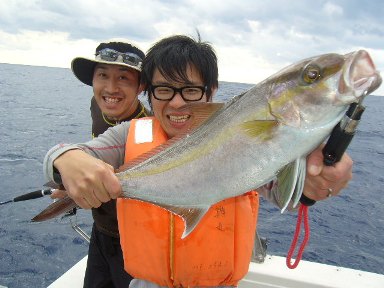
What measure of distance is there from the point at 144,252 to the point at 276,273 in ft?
7.41

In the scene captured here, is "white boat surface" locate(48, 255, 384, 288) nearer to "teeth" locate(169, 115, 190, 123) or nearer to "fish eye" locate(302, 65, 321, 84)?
"teeth" locate(169, 115, 190, 123)

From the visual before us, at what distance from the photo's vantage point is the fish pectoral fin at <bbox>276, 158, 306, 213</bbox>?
216 cm

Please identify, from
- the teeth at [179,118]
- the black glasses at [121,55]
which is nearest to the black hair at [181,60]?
the teeth at [179,118]

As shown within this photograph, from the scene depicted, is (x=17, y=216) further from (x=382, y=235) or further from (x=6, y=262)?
(x=382, y=235)

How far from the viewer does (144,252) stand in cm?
322

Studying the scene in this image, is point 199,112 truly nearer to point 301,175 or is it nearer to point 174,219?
point 301,175

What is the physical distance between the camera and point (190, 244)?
3.12 m

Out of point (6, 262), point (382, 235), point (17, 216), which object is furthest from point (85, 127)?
point (382, 235)

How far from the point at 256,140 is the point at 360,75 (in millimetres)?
652

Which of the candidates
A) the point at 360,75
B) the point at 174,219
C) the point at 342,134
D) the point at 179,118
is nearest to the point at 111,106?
the point at 179,118

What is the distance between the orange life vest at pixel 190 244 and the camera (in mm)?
3123

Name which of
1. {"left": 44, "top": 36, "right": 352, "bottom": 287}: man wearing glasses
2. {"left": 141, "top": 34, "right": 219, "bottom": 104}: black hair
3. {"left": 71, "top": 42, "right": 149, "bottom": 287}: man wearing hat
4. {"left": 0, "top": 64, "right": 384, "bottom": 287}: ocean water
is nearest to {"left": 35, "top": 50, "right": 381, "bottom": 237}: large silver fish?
{"left": 44, "top": 36, "right": 352, "bottom": 287}: man wearing glasses

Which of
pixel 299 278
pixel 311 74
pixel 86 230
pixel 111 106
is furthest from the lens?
pixel 86 230

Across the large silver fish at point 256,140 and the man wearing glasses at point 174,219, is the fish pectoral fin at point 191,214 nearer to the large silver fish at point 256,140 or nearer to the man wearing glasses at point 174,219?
the large silver fish at point 256,140
